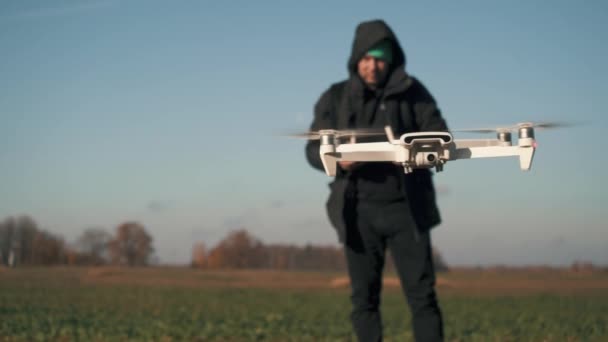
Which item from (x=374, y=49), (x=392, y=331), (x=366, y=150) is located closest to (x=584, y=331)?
(x=392, y=331)

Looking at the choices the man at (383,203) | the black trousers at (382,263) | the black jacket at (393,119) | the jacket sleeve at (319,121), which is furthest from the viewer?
the black trousers at (382,263)

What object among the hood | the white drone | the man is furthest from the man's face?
the white drone

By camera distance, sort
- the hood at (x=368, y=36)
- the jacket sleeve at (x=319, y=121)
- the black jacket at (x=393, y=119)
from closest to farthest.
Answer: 1. the hood at (x=368, y=36)
2. the black jacket at (x=393, y=119)
3. the jacket sleeve at (x=319, y=121)

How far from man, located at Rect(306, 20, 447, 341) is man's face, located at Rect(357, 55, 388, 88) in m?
0.14

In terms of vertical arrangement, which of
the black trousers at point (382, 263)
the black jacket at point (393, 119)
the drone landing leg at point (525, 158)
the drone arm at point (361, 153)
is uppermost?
the black jacket at point (393, 119)

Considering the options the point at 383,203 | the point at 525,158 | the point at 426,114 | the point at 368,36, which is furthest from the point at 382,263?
the point at 525,158

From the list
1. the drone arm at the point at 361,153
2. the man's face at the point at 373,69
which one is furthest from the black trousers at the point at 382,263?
the drone arm at the point at 361,153

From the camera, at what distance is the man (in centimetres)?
359

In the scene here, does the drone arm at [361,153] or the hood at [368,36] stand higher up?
the hood at [368,36]

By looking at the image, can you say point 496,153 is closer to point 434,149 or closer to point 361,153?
point 434,149

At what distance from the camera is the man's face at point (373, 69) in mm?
3096

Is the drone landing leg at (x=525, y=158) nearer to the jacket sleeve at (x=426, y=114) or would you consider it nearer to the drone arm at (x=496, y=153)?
the drone arm at (x=496, y=153)

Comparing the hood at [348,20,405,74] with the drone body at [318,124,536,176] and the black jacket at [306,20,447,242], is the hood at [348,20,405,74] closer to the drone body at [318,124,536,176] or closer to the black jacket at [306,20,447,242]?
the black jacket at [306,20,447,242]

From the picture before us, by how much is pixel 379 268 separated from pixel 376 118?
104 cm
